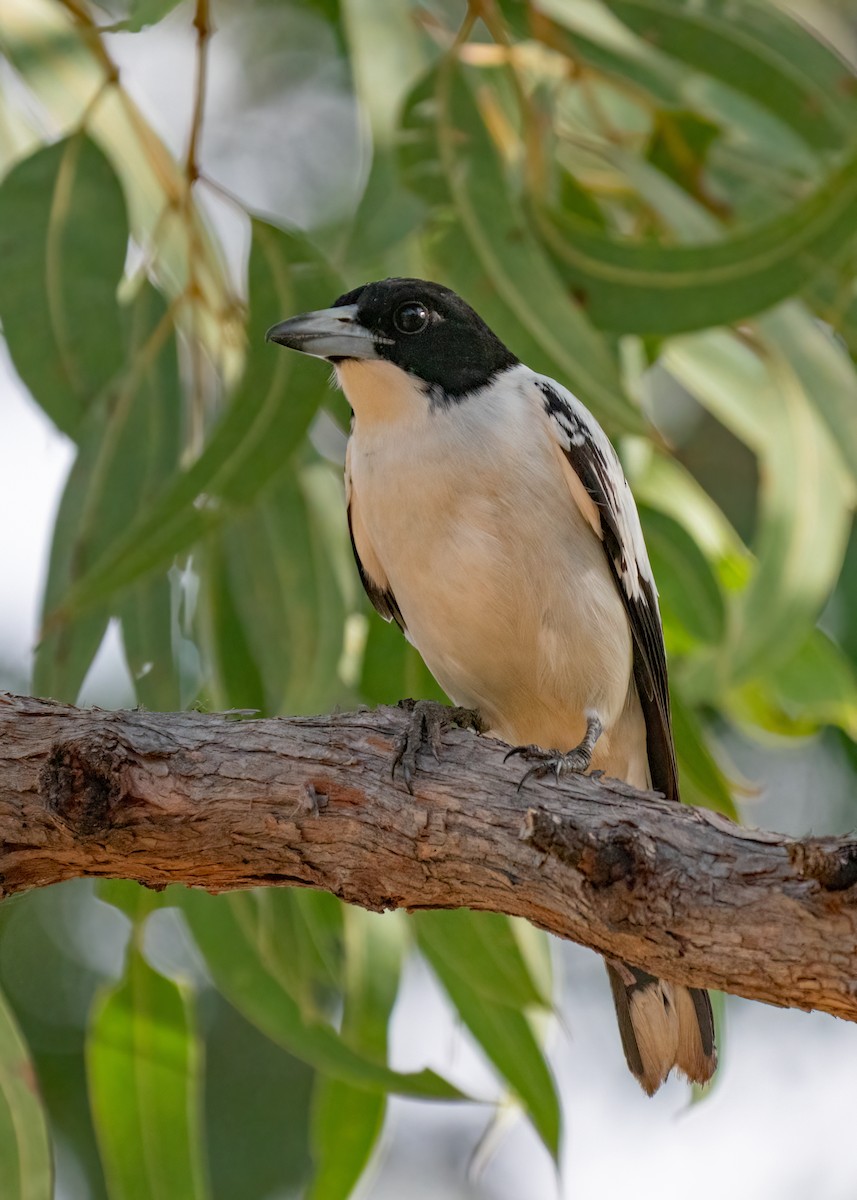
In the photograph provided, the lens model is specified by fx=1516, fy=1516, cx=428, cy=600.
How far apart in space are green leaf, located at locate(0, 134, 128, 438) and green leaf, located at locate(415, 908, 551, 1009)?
1220 millimetres

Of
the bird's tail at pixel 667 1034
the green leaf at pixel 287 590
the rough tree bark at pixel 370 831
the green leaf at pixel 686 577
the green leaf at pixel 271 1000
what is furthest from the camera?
the green leaf at pixel 686 577

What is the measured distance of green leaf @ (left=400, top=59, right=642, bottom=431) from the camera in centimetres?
294

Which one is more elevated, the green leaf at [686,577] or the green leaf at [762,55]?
the green leaf at [762,55]

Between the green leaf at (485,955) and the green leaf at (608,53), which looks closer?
the green leaf at (485,955)

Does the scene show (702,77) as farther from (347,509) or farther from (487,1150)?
(487,1150)

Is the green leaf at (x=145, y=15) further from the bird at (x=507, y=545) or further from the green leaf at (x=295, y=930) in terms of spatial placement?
the green leaf at (x=295, y=930)

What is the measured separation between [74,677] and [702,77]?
2062 mm

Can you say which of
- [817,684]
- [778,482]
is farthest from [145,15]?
[817,684]

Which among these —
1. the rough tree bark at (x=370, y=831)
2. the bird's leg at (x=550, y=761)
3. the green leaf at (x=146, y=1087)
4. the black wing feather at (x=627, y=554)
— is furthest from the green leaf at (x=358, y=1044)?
the rough tree bark at (x=370, y=831)

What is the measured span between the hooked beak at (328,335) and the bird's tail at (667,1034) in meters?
1.19

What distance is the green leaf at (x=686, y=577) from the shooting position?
3143 millimetres

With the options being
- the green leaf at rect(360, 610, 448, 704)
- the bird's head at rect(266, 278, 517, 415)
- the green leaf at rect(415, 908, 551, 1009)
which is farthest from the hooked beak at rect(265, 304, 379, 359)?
the green leaf at rect(415, 908, 551, 1009)

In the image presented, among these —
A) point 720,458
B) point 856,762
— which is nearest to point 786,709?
point 856,762

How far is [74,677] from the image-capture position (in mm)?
2906
